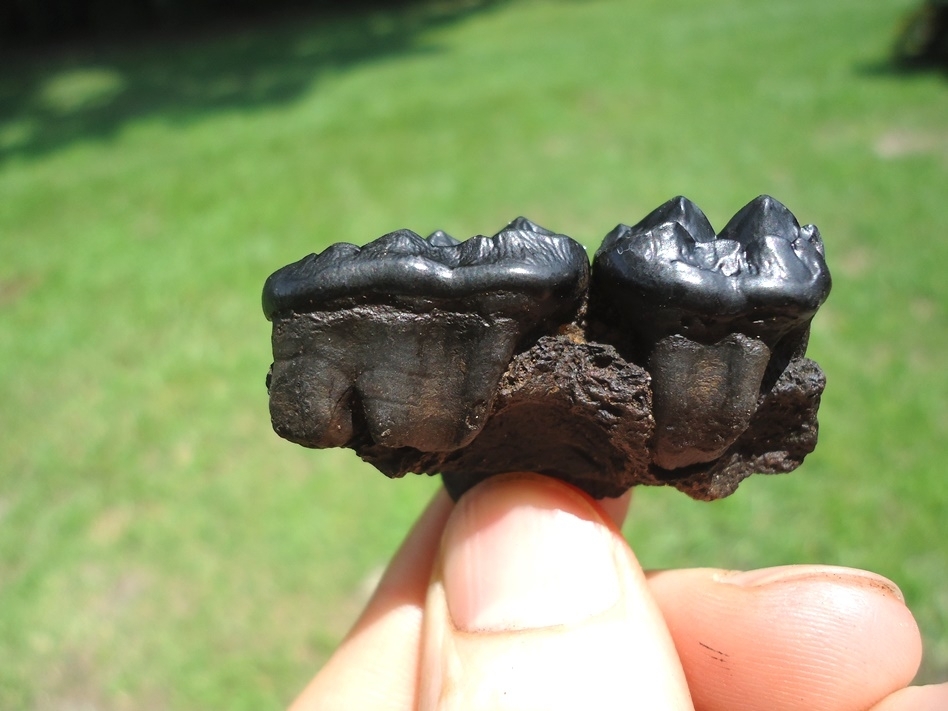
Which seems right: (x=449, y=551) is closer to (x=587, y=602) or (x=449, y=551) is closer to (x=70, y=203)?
(x=587, y=602)

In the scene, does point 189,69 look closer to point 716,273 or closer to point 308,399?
point 308,399

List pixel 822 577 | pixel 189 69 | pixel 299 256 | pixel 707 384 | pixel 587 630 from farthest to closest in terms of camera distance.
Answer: pixel 189 69, pixel 299 256, pixel 822 577, pixel 587 630, pixel 707 384

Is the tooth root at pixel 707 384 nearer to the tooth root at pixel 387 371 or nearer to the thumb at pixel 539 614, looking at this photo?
the tooth root at pixel 387 371

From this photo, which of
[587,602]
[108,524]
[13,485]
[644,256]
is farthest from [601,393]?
[13,485]

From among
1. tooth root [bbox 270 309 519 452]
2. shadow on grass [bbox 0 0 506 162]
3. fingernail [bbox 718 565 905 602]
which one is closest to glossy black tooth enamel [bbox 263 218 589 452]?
tooth root [bbox 270 309 519 452]

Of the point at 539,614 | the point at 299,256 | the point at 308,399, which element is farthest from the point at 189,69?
the point at 539,614

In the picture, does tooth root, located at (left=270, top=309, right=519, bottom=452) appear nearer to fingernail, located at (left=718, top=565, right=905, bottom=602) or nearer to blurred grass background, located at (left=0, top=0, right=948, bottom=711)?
fingernail, located at (left=718, top=565, right=905, bottom=602)
